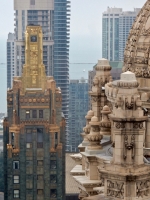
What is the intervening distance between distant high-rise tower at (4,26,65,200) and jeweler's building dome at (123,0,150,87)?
78.9 m

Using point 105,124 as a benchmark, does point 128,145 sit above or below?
above

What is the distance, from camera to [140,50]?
36.8m

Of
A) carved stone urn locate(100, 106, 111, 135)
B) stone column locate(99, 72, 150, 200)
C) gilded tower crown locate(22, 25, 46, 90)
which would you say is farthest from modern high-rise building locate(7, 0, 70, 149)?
stone column locate(99, 72, 150, 200)

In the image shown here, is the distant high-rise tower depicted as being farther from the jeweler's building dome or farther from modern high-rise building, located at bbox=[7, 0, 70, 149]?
the jeweler's building dome

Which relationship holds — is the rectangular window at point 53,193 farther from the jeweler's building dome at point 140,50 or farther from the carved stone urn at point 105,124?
the jeweler's building dome at point 140,50

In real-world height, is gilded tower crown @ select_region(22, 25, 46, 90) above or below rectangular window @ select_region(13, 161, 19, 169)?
above

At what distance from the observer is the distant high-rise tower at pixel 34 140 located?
384 feet

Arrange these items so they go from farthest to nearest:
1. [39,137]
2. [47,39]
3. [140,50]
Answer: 1. [47,39]
2. [39,137]
3. [140,50]

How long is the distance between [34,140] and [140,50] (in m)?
83.5

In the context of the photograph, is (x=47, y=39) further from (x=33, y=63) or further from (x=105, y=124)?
(x=105, y=124)

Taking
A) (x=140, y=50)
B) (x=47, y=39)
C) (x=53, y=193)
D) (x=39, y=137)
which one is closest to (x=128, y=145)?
(x=140, y=50)

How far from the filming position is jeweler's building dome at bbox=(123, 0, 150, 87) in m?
36.4

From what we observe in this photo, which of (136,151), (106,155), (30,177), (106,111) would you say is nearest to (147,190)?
(136,151)

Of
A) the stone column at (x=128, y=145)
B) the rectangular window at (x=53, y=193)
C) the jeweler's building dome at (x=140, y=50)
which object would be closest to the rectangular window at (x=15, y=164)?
the rectangular window at (x=53, y=193)
